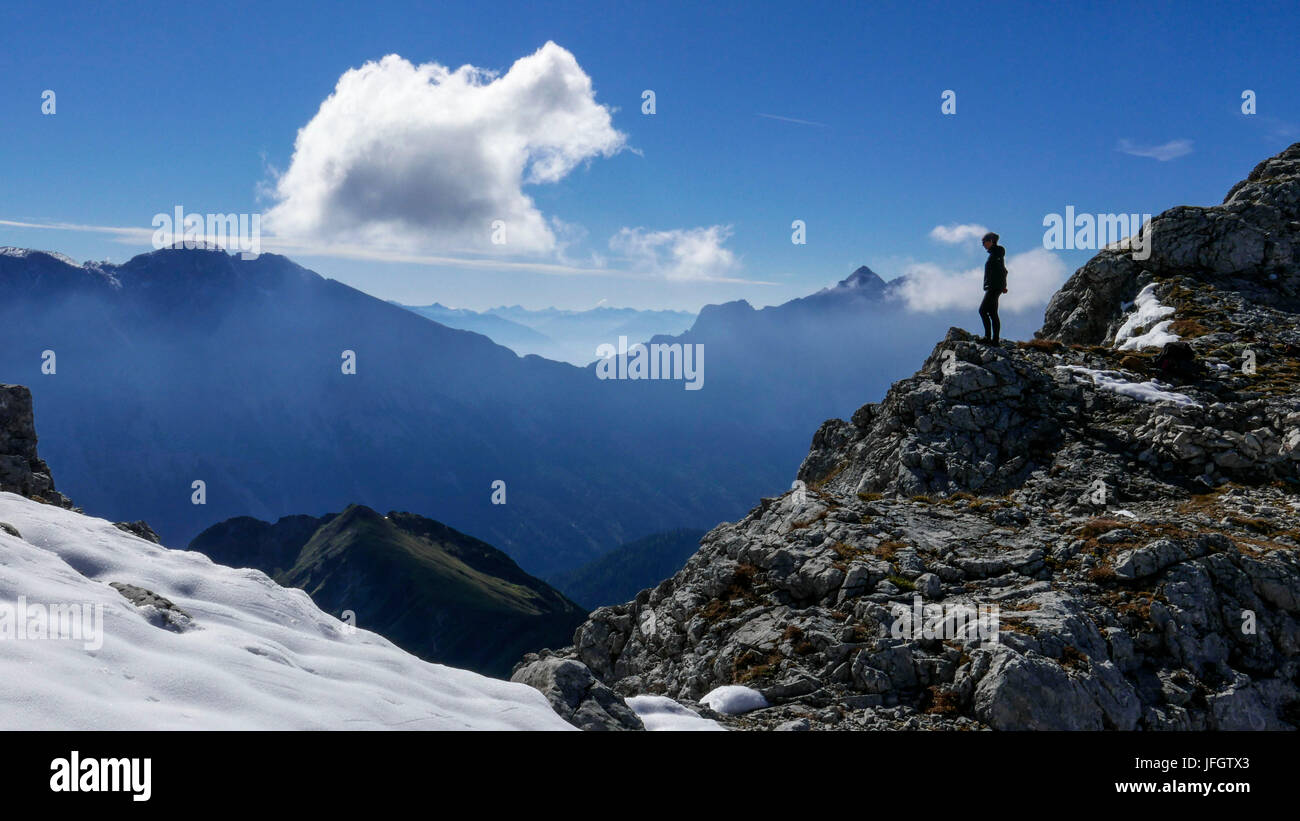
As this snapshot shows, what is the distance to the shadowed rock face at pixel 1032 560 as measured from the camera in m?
18.4

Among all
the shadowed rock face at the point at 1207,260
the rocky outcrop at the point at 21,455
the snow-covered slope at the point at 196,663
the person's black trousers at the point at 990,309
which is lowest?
the snow-covered slope at the point at 196,663

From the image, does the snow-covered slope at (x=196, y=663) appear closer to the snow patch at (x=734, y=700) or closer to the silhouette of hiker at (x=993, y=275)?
the snow patch at (x=734, y=700)

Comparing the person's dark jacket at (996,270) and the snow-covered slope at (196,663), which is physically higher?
the person's dark jacket at (996,270)

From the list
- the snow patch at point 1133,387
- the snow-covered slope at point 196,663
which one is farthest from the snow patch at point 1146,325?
the snow-covered slope at point 196,663

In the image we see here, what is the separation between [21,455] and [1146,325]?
59.4 meters

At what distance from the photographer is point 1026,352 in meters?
38.8

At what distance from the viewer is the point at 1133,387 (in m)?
34.6

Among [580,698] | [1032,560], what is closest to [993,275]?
[1032,560]

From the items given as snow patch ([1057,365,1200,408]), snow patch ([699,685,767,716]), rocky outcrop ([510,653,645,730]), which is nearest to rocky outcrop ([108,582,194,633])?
rocky outcrop ([510,653,645,730])

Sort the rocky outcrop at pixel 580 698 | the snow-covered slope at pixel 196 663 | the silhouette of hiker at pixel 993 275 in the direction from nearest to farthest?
the snow-covered slope at pixel 196 663 → the rocky outcrop at pixel 580 698 → the silhouette of hiker at pixel 993 275

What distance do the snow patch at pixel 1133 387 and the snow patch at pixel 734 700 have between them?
25.7 meters
